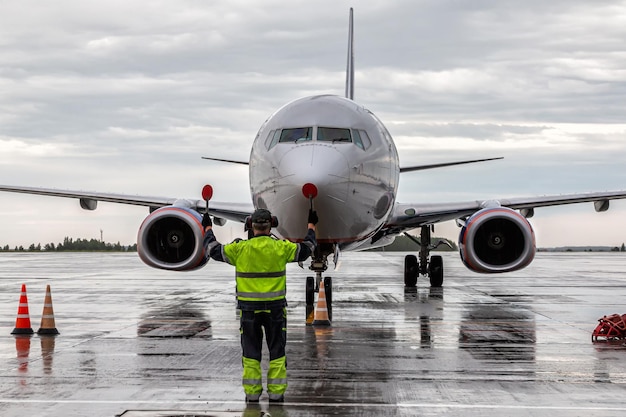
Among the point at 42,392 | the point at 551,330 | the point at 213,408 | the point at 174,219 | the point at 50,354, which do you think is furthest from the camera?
the point at 174,219

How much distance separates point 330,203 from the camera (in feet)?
43.1

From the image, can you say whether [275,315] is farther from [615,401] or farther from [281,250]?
[615,401]

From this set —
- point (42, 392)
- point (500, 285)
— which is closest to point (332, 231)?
point (42, 392)

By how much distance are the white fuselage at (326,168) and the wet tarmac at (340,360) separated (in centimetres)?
167

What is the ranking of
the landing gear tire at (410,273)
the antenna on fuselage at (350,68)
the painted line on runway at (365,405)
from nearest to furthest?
1. the painted line on runway at (365,405)
2. the landing gear tire at (410,273)
3. the antenna on fuselage at (350,68)

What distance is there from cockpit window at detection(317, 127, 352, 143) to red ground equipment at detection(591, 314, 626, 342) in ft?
15.8

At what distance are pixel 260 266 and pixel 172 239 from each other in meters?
9.89

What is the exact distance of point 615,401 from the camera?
7.73 meters

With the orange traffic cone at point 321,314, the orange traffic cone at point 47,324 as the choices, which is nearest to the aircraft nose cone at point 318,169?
the orange traffic cone at point 321,314

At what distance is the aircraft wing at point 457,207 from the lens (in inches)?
781

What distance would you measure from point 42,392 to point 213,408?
1.78 m

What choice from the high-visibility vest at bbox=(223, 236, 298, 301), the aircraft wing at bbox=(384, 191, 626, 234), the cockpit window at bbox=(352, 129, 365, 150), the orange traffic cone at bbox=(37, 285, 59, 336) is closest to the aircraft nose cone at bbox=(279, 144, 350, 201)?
Answer: the cockpit window at bbox=(352, 129, 365, 150)

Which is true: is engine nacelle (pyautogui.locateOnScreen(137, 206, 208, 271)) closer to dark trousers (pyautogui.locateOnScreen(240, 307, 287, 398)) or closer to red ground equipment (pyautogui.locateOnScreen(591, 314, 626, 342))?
red ground equipment (pyautogui.locateOnScreen(591, 314, 626, 342))

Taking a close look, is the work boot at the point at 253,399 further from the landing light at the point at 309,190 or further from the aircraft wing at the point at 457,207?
the aircraft wing at the point at 457,207
